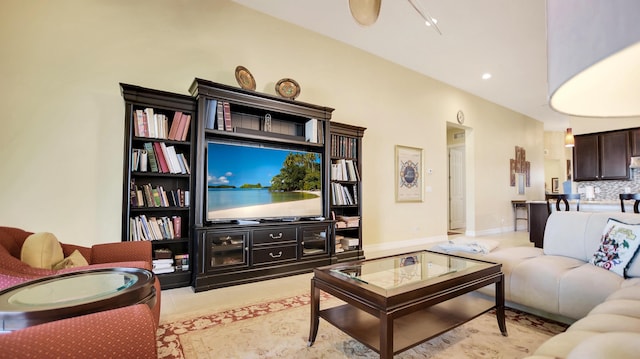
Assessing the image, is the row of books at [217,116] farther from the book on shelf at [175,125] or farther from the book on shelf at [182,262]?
the book on shelf at [182,262]

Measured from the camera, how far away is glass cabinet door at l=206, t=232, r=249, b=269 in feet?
9.85

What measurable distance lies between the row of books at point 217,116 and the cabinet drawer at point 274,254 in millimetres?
1428

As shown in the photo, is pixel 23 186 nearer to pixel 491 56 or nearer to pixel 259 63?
pixel 259 63

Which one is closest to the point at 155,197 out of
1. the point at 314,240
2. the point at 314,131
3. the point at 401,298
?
the point at 314,240

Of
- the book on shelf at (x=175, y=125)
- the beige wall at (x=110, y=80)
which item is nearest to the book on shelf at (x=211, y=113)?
the book on shelf at (x=175, y=125)

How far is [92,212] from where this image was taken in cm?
285

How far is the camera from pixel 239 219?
10.8 ft

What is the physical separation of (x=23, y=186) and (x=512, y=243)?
7.26 m

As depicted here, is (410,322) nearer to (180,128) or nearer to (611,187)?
(180,128)

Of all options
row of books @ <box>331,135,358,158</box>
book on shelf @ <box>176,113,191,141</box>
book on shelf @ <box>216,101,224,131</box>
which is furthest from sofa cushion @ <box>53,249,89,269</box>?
row of books @ <box>331,135,358,158</box>

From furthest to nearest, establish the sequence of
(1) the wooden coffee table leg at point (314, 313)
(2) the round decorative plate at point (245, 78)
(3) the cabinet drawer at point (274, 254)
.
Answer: (2) the round decorative plate at point (245, 78) < (3) the cabinet drawer at point (274, 254) < (1) the wooden coffee table leg at point (314, 313)

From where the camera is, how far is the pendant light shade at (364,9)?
2.24 metres

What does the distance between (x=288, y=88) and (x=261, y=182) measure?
1294 mm

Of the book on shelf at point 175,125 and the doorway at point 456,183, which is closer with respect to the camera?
the book on shelf at point 175,125
